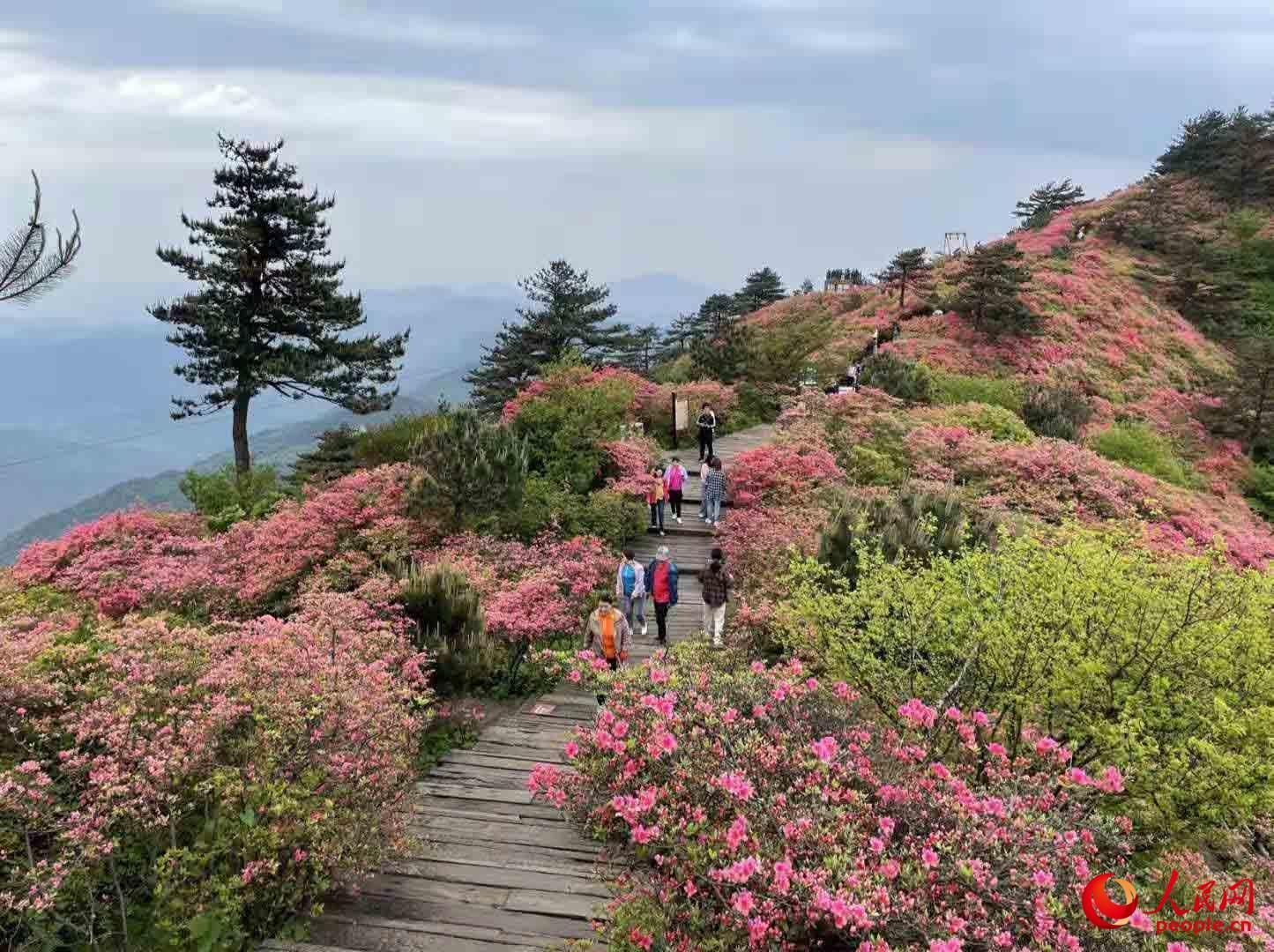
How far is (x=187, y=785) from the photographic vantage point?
5957 mm

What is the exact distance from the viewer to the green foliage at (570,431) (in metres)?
16.4

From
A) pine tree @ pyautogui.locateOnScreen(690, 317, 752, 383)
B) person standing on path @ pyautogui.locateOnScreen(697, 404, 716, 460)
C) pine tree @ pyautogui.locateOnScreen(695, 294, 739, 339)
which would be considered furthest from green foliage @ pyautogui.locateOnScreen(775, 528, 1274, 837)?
pine tree @ pyautogui.locateOnScreen(695, 294, 739, 339)

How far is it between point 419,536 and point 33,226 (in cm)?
825

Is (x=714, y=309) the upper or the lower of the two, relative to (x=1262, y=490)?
upper

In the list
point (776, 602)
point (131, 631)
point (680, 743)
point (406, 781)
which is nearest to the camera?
point (680, 743)

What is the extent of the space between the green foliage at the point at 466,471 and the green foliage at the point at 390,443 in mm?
3725

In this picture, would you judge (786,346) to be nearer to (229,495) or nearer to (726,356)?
(726,356)

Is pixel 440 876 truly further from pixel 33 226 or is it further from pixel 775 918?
pixel 33 226

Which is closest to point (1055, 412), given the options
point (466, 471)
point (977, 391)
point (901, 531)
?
point (977, 391)

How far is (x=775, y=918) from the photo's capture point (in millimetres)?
4082

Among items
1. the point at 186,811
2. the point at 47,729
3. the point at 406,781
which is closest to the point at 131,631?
the point at 47,729

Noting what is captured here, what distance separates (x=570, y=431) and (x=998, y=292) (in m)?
18.1

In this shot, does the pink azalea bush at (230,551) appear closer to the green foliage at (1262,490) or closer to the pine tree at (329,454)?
the pine tree at (329,454)

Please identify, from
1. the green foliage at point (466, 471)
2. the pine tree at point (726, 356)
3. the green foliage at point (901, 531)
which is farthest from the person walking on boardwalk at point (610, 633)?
the pine tree at point (726, 356)
